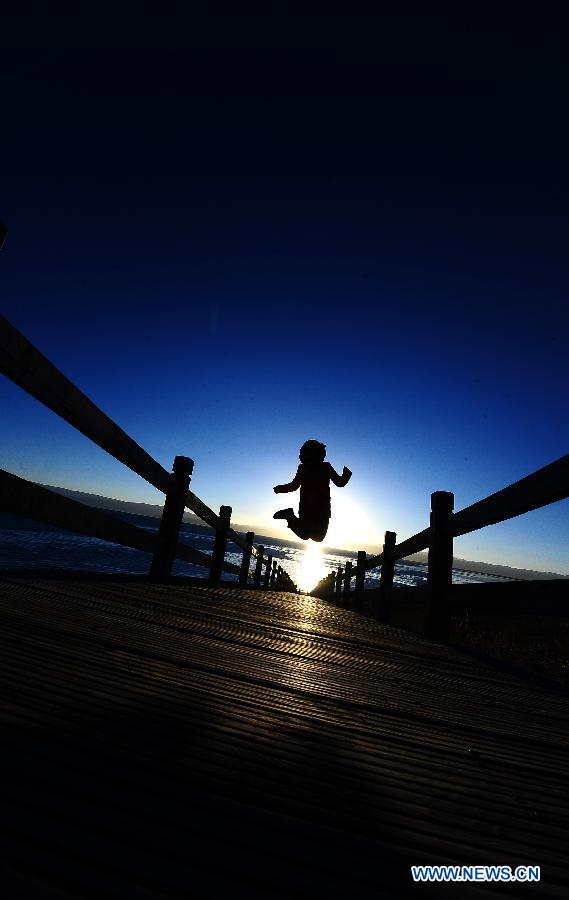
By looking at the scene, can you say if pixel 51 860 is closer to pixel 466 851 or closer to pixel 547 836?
pixel 466 851

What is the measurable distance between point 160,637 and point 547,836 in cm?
165

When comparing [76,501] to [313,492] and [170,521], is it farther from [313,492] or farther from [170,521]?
[313,492]

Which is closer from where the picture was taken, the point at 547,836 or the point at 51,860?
the point at 51,860

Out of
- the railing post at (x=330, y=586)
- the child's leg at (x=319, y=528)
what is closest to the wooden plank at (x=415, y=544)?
the child's leg at (x=319, y=528)

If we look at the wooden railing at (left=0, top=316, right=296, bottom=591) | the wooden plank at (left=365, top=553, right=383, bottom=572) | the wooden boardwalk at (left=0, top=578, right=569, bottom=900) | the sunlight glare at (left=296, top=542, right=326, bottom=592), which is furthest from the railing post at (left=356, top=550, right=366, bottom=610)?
the sunlight glare at (left=296, top=542, right=326, bottom=592)

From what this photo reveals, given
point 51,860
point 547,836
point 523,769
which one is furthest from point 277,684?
point 51,860

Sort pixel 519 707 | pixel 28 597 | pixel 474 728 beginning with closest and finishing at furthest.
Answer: pixel 474 728 < pixel 519 707 < pixel 28 597

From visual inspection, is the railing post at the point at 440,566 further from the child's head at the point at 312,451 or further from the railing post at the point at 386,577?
the child's head at the point at 312,451

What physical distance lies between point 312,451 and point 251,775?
5.84 meters

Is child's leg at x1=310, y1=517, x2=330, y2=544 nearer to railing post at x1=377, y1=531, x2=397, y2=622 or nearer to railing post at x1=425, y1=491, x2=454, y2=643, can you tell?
railing post at x1=377, y1=531, x2=397, y2=622

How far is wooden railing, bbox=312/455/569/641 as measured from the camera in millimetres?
2031

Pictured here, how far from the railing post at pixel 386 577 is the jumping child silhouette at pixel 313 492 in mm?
984

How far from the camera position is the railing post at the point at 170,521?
457 centimetres

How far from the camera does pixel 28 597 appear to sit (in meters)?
2.51
